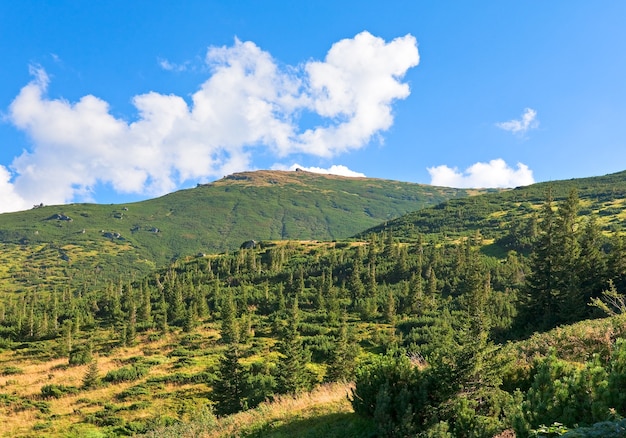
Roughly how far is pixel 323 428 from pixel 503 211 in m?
177

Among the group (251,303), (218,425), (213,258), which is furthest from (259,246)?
(218,425)

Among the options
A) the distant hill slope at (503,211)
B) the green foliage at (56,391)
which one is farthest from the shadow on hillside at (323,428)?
the distant hill slope at (503,211)

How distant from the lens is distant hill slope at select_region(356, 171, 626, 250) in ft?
441

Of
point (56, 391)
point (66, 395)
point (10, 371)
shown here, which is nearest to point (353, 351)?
point (66, 395)

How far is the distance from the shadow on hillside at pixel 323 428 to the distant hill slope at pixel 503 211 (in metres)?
127

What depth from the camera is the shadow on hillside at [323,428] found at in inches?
402

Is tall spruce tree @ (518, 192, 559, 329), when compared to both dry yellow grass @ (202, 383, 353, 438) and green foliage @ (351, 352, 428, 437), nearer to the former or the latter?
dry yellow grass @ (202, 383, 353, 438)

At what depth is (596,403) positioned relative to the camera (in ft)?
21.4

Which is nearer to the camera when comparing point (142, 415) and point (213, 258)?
point (142, 415)

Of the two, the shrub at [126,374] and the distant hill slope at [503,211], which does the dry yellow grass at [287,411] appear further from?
the distant hill slope at [503,211]

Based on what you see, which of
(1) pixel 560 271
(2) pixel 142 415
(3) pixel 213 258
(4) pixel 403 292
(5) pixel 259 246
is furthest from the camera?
(5) pixel 259 246

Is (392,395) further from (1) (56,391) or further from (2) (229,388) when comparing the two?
(1) (56,391)

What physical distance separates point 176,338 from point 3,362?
21.3 metres

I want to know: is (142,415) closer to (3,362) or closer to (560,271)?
(3,362)
